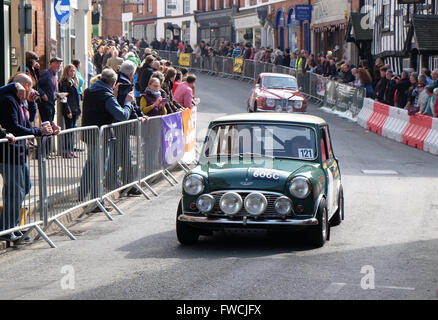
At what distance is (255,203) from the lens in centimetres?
1004

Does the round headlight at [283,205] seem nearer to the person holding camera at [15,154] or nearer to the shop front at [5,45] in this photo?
the person holding camera at [15,154]

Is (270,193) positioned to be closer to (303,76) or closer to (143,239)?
(143,239)

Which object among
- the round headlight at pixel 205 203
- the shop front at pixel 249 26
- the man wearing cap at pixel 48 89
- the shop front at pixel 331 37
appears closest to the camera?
the round headlight at pixel 205 203

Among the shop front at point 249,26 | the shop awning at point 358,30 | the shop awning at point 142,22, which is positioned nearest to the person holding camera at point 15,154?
the shop awning at point 358,30

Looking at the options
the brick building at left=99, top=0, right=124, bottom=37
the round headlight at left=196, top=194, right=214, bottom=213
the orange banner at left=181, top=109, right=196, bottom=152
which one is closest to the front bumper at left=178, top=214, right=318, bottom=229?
the round headlight at left=196, top=194, right=214, bottom=213

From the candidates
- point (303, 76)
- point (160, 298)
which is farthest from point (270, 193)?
point (303, 76)

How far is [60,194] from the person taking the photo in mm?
11164

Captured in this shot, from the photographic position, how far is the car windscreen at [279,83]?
31038mm

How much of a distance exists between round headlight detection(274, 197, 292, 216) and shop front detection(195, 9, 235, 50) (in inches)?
2263

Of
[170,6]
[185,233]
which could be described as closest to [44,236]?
[185,233]

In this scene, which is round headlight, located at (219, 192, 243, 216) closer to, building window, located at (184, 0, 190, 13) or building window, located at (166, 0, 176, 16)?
building window, located at (184, 0, 190, 13)

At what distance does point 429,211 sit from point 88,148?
16.6 ft

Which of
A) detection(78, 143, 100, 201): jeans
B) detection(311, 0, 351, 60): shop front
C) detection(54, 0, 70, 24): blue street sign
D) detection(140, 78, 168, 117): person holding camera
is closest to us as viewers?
detection(78, 143, 100, 201): jeans

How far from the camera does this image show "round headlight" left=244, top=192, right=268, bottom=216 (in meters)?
10.0
